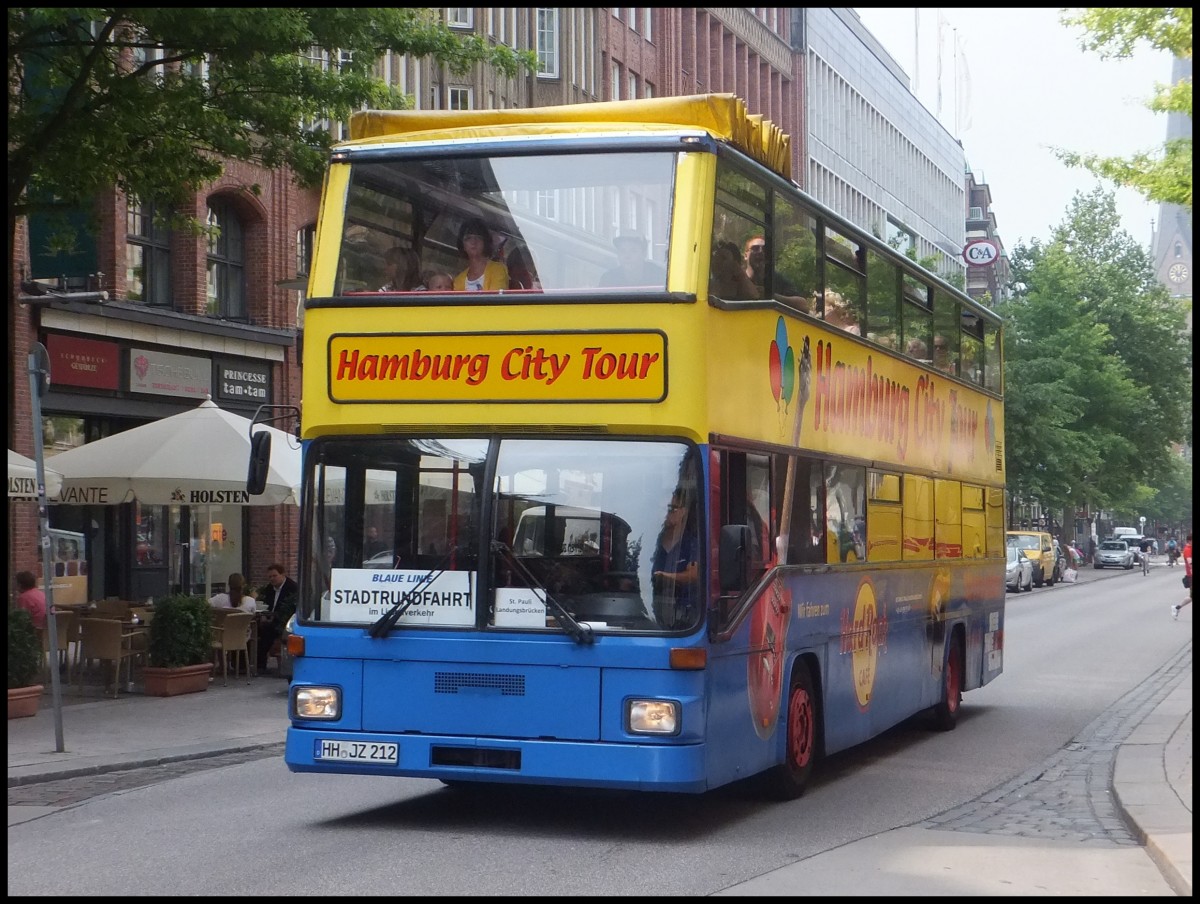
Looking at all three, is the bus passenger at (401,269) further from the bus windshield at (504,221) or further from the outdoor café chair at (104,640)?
the outdoor café chair at (104,640)

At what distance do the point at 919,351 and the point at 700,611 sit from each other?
5.95 metres

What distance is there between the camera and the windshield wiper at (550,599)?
9.44 meters

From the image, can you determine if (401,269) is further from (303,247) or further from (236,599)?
(303,247)

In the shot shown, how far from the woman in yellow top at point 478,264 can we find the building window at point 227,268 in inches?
866

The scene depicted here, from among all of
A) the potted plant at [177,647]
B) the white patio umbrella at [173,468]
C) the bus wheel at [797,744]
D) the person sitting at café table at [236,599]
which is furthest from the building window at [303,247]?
the bus wheel at [797,744]

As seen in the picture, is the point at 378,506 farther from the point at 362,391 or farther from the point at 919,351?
the point at 919,351

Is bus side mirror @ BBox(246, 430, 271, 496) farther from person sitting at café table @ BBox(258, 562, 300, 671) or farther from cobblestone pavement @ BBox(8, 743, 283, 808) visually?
person sitting at café table @ BBox(258, 562, 300, 671)

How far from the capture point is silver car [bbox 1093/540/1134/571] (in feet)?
295

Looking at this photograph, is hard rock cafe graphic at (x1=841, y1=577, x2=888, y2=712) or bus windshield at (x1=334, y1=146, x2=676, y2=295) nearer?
bus windshield at (x1=334, y1=146, x2=676, y2=295)

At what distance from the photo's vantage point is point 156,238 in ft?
97.9

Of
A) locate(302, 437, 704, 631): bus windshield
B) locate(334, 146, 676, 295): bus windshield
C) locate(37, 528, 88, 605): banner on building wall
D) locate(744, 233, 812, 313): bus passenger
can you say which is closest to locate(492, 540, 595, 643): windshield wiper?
locate(302, 437, 704, 631): bus windshield

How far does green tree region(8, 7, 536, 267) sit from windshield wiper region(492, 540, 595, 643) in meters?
7.66

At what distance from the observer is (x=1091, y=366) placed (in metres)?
66.9

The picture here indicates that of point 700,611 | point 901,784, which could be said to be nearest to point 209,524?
point 901,784
